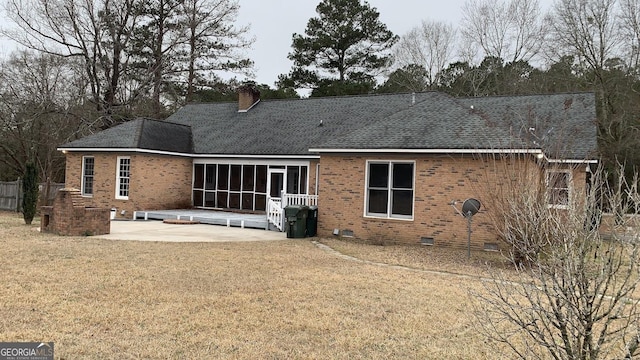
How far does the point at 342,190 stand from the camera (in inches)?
625

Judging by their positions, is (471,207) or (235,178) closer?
(471,207)

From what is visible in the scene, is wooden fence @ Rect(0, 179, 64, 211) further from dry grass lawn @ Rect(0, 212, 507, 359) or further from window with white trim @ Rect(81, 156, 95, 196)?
dry grass lawn @ Rect(0, 212, 507, 359)

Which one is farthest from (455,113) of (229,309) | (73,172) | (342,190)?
(73,172)

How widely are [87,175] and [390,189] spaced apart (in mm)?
14713

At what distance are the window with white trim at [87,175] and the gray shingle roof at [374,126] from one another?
0.83 m

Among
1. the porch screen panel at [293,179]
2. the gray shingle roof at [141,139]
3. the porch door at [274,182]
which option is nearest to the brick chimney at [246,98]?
the gray shingle roof at [141,139]

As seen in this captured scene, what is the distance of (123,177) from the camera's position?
67.8ft

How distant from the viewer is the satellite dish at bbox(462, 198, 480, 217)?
13.3m

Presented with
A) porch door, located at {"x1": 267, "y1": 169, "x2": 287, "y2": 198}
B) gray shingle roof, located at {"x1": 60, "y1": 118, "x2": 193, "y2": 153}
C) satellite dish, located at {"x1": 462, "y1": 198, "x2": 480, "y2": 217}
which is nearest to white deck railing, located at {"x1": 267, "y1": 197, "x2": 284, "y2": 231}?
porch door, located at {"x1": 267, "y1": 169, "x2": 287, "y2": 198}

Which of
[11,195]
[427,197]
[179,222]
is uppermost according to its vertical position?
[427,197]

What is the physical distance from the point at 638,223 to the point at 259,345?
3.91m

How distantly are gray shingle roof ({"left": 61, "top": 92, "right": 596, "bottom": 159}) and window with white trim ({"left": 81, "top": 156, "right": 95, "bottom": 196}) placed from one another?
833 millimetres

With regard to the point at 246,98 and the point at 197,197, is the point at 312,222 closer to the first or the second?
the point at 197,197

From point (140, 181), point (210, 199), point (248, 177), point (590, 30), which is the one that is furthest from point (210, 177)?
point (590, 30)
